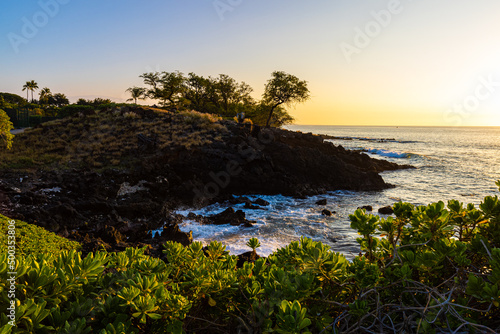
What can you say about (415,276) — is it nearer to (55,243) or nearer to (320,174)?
(55,243)

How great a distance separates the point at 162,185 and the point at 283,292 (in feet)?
49.4

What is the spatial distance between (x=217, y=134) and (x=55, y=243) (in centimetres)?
1870

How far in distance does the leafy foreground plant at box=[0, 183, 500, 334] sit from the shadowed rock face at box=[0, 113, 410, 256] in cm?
672

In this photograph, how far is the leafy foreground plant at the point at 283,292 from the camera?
158cm

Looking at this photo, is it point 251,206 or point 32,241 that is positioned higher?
point 32,241

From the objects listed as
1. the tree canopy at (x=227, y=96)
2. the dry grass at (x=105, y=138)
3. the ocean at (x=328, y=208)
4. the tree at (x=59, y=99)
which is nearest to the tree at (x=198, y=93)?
the tree canopy at (x=227, y=96)

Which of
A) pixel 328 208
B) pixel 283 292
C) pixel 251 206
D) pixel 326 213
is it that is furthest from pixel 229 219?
pixel 283 292

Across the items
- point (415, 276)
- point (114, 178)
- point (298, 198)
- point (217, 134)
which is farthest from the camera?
point (217, 134)

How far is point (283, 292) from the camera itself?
1764 millimetres

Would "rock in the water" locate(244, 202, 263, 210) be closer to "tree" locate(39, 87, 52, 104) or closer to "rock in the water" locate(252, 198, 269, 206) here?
"rock in the water" locate(252, 198, 269, 206)

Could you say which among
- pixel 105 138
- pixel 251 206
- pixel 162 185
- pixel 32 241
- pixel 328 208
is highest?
pixel 105 138

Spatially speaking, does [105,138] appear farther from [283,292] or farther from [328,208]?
[283,292]

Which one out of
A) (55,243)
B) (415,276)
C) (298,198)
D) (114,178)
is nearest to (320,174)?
(298,198)

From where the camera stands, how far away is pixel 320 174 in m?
22.3
